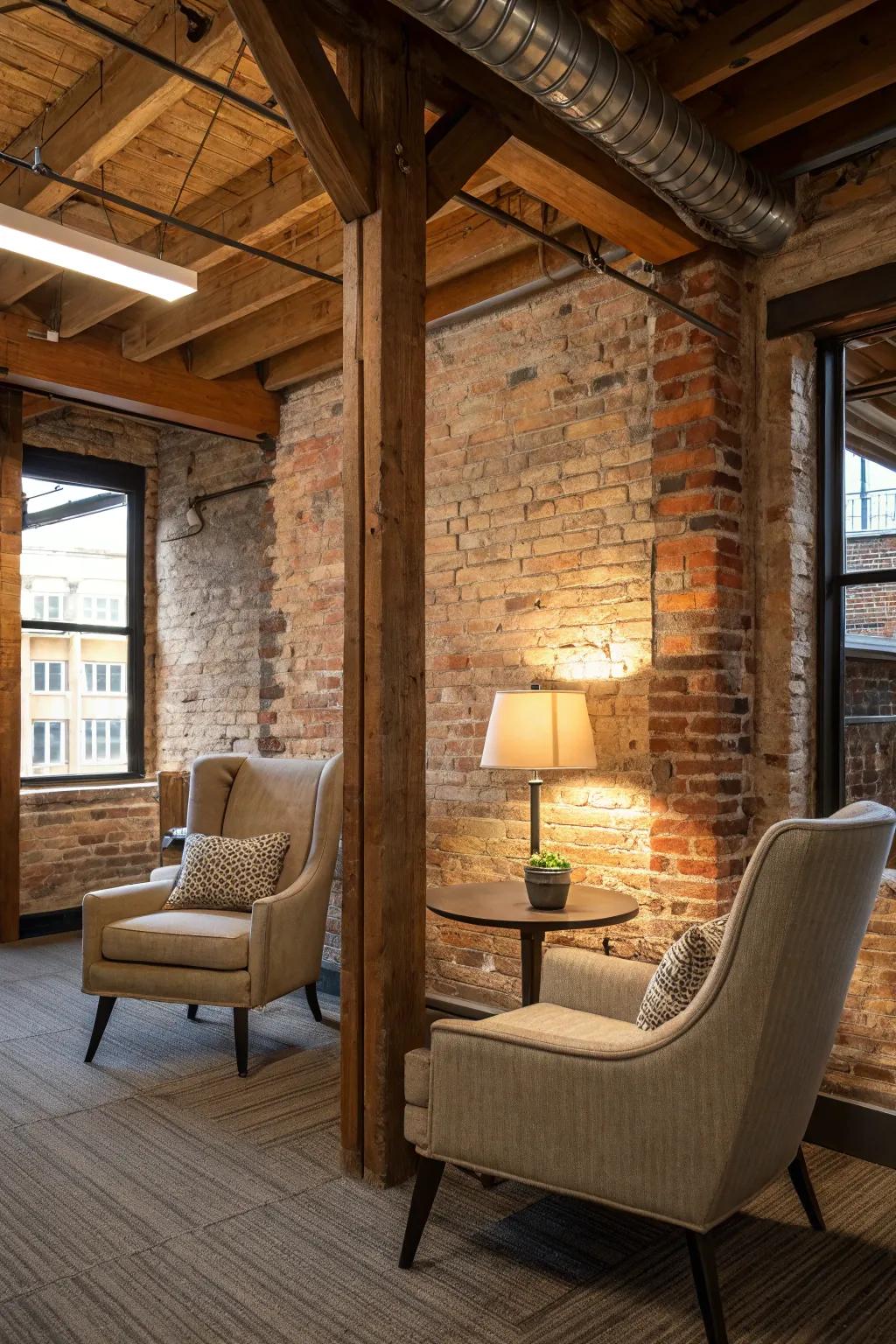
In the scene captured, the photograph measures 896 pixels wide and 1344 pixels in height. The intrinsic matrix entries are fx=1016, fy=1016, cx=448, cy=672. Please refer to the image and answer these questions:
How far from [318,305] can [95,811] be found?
3.25m

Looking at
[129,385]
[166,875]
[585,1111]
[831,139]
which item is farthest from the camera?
[129,385]

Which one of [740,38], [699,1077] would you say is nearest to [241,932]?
[699,1077]

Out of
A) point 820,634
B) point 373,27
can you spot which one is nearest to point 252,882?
point 820,634

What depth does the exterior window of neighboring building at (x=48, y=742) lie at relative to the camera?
6.17m

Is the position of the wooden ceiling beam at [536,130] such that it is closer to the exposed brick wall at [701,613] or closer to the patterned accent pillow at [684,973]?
the exposed brick wall at [701,613]

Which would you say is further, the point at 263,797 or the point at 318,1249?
the point at 263,797

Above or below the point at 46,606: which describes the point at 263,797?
below

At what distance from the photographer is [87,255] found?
11.4 feet

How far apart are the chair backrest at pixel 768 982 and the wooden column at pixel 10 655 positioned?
14.6 feet

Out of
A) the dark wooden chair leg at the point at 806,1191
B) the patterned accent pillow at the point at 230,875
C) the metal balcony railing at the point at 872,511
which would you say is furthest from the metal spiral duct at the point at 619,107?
the patterned accent pillow at the point at 230,875

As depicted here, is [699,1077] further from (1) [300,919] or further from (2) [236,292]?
(2) [236,292]

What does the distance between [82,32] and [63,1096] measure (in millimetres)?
3406

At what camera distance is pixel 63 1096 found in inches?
135

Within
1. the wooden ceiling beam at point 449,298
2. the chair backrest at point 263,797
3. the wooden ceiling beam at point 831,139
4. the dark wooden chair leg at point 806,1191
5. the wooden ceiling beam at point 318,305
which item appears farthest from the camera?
the chair backrest at point 263,797
